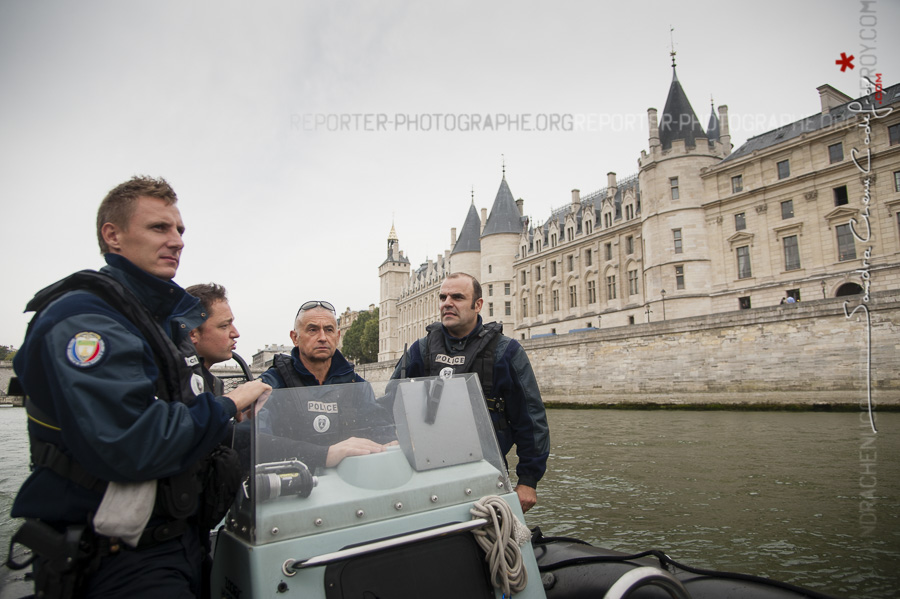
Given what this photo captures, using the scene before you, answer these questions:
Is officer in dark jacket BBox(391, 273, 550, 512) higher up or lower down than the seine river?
higher up

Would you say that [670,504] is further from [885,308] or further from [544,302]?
[544,302]

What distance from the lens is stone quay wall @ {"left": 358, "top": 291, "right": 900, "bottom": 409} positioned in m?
17.0

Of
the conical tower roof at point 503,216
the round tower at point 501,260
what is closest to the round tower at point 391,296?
the round tower at point 501,260

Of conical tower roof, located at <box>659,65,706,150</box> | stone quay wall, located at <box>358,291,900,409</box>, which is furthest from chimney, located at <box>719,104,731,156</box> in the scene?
stone quay wall, located at <box>358,291,900,409</box>

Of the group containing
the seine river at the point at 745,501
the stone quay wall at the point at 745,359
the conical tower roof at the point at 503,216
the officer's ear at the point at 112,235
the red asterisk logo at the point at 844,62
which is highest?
the conical tower roof at the point at 503,216

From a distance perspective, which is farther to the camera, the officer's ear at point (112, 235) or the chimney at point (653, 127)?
the chimney at point (653, 127)

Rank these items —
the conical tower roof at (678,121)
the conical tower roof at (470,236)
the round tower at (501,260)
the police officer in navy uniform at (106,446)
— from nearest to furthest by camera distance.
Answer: the police officer in navy uniform at (106,446) < the conical tower roof at (678,121) < the round tower at (501,260) < the conical tower roof at (470,236)

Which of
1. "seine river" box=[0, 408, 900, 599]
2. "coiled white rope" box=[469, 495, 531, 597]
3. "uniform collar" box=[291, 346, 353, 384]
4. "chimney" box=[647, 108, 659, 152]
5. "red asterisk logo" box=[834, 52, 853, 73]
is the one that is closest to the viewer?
"coiled white rope" box=[469, 495, 531, 597]

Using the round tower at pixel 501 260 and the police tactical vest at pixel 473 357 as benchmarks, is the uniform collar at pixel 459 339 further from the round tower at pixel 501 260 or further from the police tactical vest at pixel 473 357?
the round tower at pixel 501 260

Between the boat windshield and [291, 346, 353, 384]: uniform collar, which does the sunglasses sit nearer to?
[291, 346, 353, 384]: uniform collar

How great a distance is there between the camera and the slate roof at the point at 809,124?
960 inches

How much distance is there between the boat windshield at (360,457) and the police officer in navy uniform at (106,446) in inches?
6.9

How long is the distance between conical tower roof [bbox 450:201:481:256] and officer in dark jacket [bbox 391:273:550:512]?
159ft

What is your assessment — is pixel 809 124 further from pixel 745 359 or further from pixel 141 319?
pixel 141 319
